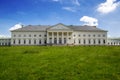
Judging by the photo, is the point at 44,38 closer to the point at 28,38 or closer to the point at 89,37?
the point at 28,38

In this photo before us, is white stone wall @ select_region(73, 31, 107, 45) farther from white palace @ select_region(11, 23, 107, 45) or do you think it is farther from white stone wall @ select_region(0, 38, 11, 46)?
white stone wall @ select_region(0, 38, 11, 46)

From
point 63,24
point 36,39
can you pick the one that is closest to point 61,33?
point 63,24

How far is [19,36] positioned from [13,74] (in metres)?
65.2

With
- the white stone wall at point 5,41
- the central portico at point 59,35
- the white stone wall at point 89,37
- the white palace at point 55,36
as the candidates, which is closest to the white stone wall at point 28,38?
the white palace at point 55,36

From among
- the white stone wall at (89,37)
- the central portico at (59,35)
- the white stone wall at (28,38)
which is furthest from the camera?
the white stone wall at (89,37)

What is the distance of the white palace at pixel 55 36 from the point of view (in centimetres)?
7050

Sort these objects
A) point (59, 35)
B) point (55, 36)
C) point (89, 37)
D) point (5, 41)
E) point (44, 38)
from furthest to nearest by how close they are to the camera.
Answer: point (5, 41) → point (89, 37) → point (44, 38) → point (59, 35) → point (55, 36)

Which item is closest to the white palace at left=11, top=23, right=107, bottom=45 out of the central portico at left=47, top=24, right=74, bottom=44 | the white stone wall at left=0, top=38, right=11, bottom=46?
the central portico at left=47, top=24, right=74, bottom=44

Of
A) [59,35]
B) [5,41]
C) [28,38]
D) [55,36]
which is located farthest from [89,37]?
[5,41]

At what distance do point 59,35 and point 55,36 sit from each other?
159 cm

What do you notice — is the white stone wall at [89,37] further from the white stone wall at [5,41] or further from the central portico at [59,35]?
the white stone wall at [5,41]

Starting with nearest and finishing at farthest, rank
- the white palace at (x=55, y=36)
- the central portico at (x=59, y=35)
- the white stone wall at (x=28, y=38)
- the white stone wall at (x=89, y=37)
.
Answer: the central portico at (x=59, y=35) < the white palace at (x=55, y=36) < the white stone wall at (x=28, y=38) < the white stone wall at (x=89, y=37)

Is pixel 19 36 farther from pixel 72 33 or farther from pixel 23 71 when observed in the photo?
pixel 23 71

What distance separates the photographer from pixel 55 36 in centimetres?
7069
